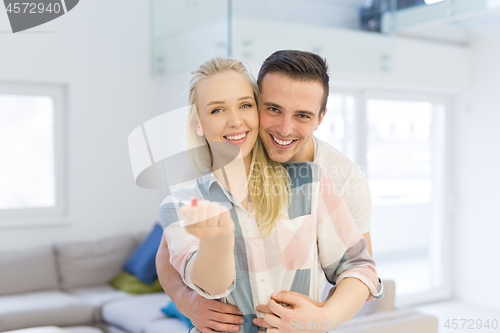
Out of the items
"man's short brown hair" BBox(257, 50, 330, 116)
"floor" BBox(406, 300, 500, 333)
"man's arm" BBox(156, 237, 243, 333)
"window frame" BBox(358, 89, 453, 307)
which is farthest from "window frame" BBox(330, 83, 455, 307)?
"man's short brown hair" BBox(257, 50, 330, 116)

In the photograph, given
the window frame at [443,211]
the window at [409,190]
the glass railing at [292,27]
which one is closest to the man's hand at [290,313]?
the glass railing at [292,27]

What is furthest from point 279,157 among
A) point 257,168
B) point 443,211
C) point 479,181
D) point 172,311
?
point 443,211

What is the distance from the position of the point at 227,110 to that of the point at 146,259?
277cm

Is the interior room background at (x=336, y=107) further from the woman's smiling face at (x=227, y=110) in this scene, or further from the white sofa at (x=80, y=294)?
the woman's smiling face at (x=227, y=110)

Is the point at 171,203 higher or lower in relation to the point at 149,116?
lower

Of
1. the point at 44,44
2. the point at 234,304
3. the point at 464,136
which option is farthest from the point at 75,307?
the point at 464,136

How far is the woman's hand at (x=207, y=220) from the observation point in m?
0.74

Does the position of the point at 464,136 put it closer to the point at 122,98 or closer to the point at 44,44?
the point at 122,98

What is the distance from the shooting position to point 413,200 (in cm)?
509

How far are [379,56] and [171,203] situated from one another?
11.2ft

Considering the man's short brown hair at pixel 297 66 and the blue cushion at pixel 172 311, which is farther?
the blue cushion at pixel 172 311

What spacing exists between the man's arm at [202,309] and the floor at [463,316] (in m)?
3.17

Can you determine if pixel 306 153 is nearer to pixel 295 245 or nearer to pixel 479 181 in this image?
pixel 295 245

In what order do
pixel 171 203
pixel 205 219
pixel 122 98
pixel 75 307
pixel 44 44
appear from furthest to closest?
1. pixel 122 98
2. pixel 44 44
3. pixel 75 307
4. pixel 171 203
5. pixel 205 219
